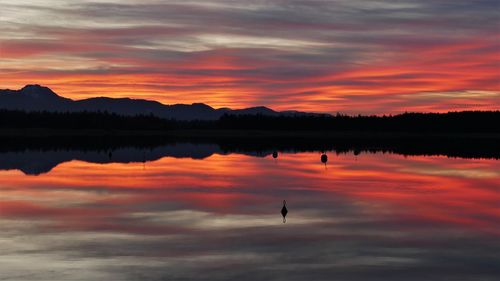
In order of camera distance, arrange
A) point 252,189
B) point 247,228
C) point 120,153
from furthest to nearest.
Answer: point 120,153, point 252,189, point 247,228

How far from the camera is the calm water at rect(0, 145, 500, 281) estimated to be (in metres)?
21.5

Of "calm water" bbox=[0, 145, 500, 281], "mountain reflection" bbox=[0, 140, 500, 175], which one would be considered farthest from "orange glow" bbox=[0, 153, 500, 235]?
"mountain reflection" bbox=[0, 140, 500, 175]

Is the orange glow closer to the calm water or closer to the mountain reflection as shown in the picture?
the calm water

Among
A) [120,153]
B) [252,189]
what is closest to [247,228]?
[252,189]

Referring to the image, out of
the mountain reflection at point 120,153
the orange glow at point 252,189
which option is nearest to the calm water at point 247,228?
the orange glow at point 252,189

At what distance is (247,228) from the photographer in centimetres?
2936

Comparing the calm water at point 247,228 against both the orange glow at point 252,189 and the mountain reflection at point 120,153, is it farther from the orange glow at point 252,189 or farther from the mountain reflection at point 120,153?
the mountain reflection at point 120,153

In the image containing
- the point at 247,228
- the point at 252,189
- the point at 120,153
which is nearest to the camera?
the point at 247,228

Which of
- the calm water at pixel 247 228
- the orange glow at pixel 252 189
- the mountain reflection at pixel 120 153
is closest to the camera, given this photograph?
the calm water at pixel 247 228

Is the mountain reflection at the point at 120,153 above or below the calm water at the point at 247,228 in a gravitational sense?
above

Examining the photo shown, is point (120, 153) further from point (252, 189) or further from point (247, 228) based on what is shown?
point (247, 228)

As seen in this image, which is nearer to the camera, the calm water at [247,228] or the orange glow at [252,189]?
the calm water at [247,228]

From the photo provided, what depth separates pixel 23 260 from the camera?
22.5 metres

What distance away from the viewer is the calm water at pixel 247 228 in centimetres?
2155
